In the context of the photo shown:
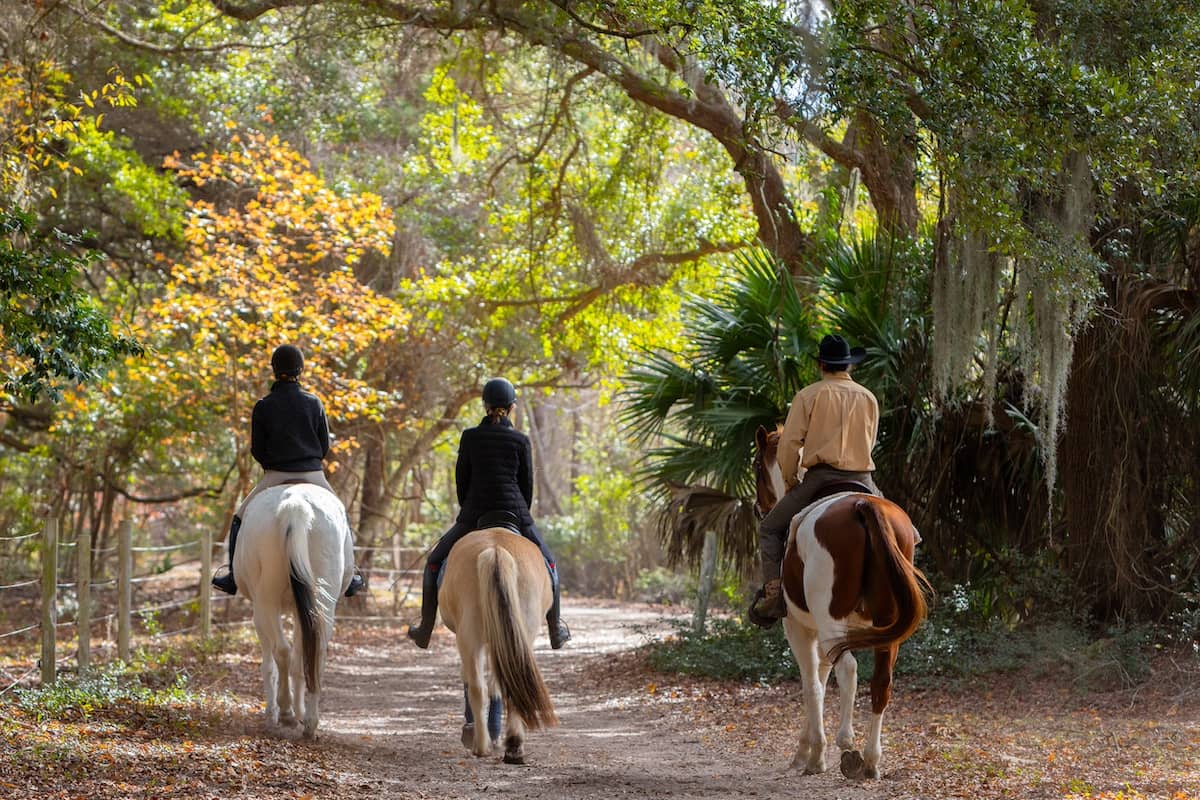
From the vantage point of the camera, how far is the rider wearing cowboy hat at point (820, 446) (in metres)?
6.73

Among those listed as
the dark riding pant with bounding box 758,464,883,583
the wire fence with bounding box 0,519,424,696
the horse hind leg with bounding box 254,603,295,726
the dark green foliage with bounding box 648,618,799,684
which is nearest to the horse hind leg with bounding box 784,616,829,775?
the dark riding pant with bounding box 758,464,883,583

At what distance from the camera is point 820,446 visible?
6754 mm

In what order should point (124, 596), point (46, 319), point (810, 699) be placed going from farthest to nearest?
point (124, 596), point (46, 319), point (810, 699)

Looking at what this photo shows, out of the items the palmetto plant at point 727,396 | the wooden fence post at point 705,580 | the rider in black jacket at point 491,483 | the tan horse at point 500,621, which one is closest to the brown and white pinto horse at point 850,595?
the tan horse at point 500,621

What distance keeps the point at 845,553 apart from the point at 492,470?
7.19 feet

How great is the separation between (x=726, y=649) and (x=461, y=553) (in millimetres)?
5395

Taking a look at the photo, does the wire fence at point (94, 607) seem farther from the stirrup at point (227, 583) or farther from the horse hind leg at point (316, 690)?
the horse hind leg at point (316, 690)

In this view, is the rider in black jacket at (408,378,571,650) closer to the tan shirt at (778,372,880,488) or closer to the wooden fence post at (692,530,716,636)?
the tan shirt at (778,372,880,488)

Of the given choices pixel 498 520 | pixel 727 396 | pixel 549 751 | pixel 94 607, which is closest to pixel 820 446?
pixel 498 520

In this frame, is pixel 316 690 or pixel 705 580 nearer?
pixel 316 690

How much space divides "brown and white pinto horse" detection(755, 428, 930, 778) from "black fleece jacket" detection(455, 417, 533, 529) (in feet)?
5.52

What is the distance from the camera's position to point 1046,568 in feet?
36.0

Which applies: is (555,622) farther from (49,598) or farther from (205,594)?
(205,594)

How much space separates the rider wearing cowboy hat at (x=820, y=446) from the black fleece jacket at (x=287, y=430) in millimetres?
2867
